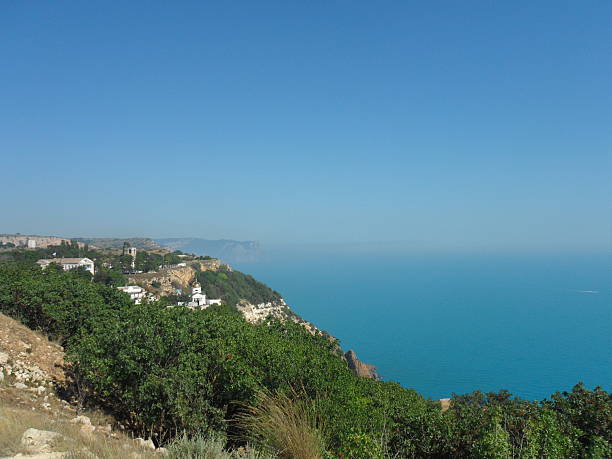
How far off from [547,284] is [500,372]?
78007 mm

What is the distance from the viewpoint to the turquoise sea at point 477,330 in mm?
43250

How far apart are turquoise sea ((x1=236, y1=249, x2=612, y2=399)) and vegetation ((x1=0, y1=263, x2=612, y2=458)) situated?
36.2 metres

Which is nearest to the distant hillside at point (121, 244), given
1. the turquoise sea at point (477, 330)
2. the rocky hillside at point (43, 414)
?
the turquoise sea at point (477, 330)

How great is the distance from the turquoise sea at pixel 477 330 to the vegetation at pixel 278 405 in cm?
3617

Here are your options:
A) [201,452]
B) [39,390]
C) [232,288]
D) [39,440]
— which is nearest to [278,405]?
[201,452]

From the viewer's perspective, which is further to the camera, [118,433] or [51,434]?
[118,433]

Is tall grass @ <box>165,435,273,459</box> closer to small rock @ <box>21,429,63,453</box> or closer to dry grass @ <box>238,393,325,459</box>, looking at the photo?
dry grass @ <box>238,393,325,459</box>

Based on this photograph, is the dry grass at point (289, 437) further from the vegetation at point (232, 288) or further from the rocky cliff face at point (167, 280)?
the vegetation at point (232, 288)

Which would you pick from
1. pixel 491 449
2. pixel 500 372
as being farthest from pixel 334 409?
pixel 500 372

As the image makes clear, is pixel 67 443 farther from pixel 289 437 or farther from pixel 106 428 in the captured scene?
pixel 106 428

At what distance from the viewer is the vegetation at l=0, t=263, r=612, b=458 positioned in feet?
13.6

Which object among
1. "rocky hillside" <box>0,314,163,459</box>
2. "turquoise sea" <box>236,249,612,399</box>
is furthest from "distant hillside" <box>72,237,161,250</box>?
"rocky hillside" <box>0,314,163,459</box>

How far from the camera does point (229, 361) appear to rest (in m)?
7.19

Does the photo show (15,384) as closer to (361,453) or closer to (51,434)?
(51,434)
